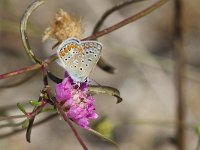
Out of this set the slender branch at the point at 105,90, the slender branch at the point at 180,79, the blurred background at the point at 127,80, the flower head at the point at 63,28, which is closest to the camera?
the slender branch at the point at 105,90

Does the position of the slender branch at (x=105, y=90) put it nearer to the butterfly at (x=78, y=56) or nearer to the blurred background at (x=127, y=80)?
the butterfly at (x=78, y=56)

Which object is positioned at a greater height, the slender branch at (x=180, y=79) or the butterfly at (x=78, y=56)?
the slender branch at (x=180, y=79)

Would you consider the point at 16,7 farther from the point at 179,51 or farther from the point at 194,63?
the point at 179,51

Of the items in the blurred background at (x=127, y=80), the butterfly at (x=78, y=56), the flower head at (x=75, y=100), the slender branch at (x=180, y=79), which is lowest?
the flower head at (x=75, y=100)

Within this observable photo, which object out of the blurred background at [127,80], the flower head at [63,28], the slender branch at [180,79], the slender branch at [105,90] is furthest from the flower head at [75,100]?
the blurred background at [127,80]

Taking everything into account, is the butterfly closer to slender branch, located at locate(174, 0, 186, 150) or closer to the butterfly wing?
the butterfly wing

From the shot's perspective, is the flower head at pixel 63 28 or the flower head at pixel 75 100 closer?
the flower head at pixel 75 100

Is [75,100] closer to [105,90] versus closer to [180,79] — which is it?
[105,90]

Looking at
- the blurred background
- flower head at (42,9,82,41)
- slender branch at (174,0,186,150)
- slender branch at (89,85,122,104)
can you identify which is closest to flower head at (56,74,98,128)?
slender branch at (89,85,122,104)

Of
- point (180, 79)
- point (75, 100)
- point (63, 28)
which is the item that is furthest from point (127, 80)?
point (75, 100)

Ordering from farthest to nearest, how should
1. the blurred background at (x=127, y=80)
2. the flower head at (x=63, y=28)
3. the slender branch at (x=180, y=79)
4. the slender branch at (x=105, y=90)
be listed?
the blurred background at (x=127, y=80) → the slender branch at (x=180, y=79) → the flower head at (x=63, y=28) → the slender branch at (x=105, y=90)
